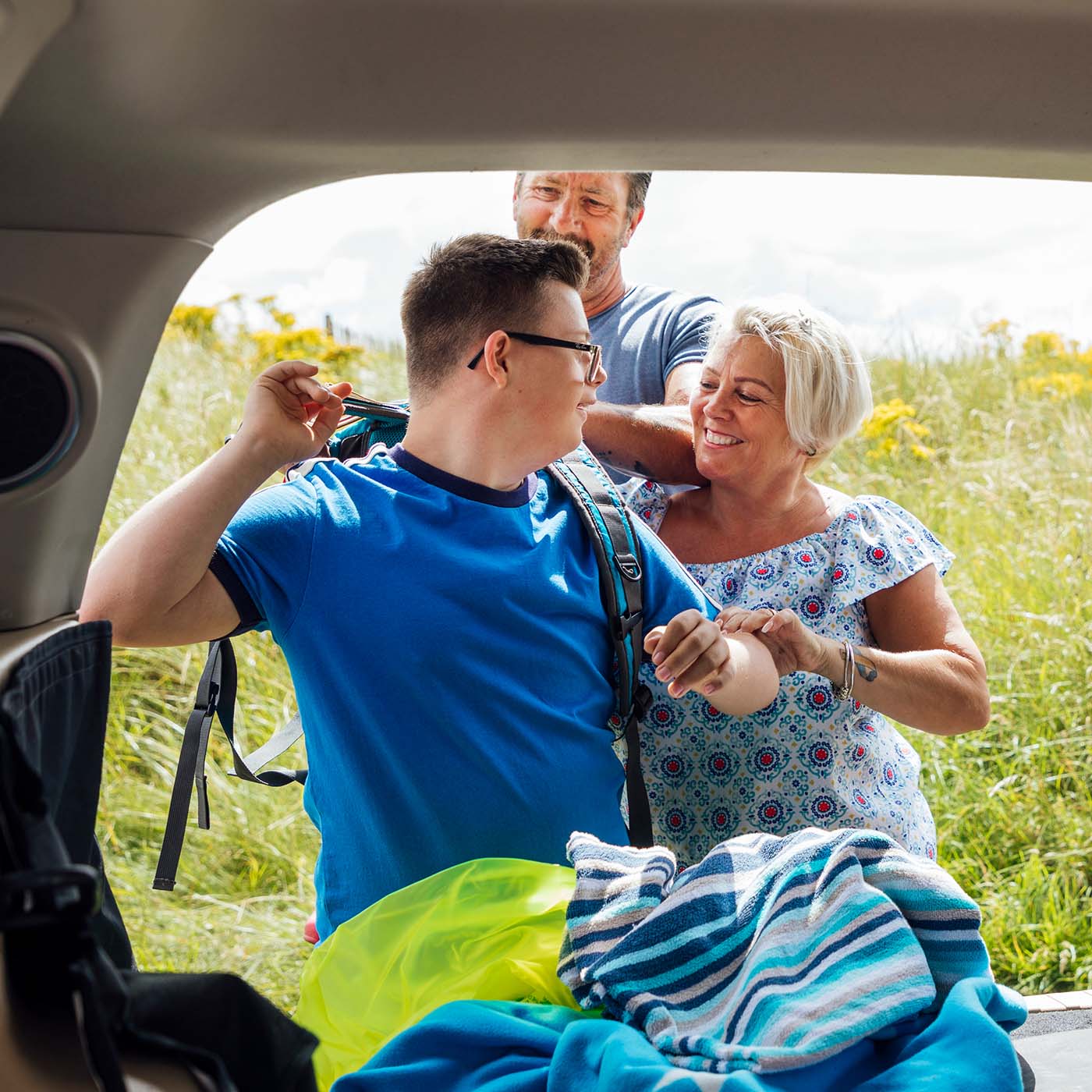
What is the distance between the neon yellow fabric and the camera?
143 cm

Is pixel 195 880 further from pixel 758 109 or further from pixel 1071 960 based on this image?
pixel 758 109

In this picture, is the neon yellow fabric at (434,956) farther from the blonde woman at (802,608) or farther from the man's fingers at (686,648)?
the blonde woman at (802,608)

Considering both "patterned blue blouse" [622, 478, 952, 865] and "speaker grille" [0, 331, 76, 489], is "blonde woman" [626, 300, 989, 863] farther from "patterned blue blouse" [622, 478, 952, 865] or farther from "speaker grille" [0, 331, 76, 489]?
"speaker grille" [0, 331, 76, 489]

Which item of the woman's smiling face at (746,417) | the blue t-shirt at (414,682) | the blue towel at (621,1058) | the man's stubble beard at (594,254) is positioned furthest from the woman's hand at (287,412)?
the man's stubble beard at (594,254)

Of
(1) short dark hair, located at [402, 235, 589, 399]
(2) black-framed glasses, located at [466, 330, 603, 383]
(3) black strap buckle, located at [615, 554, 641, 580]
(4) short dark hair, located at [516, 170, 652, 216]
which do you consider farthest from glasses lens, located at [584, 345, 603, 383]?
(4) short dark hair, located at [516, 170, 652, 216]

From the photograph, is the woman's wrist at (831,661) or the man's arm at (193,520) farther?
the woman's wrist at (831,661)

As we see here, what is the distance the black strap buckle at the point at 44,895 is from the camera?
29.4 inches

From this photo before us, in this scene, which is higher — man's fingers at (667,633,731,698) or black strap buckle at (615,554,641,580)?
black strap buckle at (615,554,641,580)

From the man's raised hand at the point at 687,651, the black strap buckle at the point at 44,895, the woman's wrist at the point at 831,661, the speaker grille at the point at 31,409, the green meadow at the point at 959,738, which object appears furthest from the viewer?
the green meadow at the point at 959,738

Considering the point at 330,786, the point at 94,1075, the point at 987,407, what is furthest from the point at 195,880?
the point at 987,407

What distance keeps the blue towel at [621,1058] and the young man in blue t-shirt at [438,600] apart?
20.0 inches

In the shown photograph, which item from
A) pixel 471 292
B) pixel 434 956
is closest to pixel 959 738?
pixel 471 292

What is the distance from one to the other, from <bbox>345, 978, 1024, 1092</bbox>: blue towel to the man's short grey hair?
4.03ft

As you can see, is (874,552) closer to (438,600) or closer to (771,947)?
(438,600)
